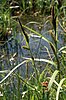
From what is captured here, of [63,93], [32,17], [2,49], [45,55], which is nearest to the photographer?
[63,93]

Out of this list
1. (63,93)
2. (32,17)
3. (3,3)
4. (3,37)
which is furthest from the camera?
(32,17)

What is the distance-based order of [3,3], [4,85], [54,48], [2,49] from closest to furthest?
1. [54,48]
2. [4,85]
3. [2,49]
4. [3,3]

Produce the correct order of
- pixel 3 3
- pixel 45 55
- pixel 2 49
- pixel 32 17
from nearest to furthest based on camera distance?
pixel 45 55, pixel 2 49, pixel 3 3, pixel 32 17

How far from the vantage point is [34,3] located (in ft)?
17.7

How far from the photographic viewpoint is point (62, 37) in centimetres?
377

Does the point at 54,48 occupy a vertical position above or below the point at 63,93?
above

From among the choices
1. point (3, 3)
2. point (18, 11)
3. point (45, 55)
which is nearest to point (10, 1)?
point (18, 11)

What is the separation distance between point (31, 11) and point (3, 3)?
822 mm

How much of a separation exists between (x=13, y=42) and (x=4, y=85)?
1.49 m

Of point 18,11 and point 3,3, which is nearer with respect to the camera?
point 3,3

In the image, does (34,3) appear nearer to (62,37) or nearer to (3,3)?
(3,3)

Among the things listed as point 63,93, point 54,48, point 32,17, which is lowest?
point 32,17

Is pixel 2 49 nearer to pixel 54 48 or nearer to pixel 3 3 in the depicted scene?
pixel 3 3

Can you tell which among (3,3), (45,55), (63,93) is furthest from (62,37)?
(63,93)
